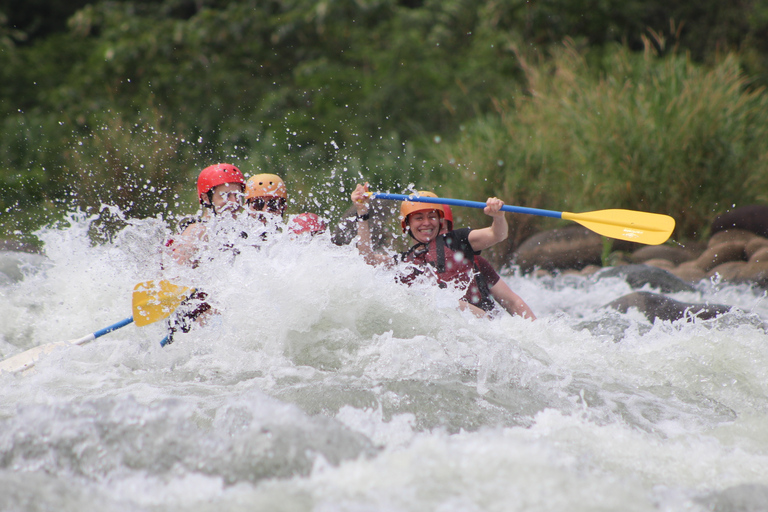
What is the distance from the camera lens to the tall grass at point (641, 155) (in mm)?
7074

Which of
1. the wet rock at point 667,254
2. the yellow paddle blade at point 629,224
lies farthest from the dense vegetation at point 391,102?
the yellow paddle blade at point 629,224

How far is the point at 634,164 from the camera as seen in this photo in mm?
7090

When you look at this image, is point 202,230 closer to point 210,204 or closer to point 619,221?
point 210,204

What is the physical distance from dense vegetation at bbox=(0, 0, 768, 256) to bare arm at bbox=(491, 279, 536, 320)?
2.86m

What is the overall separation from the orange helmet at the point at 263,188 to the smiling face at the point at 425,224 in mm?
944

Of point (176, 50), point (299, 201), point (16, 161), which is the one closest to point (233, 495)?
point (299, 201)

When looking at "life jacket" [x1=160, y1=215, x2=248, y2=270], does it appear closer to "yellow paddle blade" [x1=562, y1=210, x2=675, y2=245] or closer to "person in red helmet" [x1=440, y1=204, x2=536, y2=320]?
"person in red helmet" [x1=440, y1=204, x2=536, y2=320]

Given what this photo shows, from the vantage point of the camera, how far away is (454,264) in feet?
14.2

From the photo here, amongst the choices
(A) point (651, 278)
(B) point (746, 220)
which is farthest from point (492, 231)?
(B) point (746, 220)

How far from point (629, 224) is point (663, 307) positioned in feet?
3.25

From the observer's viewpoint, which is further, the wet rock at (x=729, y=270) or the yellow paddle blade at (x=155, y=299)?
the wet rock at (x=729, y=270)

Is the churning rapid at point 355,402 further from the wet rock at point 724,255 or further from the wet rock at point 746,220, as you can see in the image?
the wet rock at point 746,220

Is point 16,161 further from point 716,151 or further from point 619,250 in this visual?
point 716,151

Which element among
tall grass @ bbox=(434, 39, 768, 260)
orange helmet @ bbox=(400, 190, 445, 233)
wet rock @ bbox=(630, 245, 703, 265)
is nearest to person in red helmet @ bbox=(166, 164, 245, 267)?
orange helmet @ bbox=(400, 190, 445, 233)
